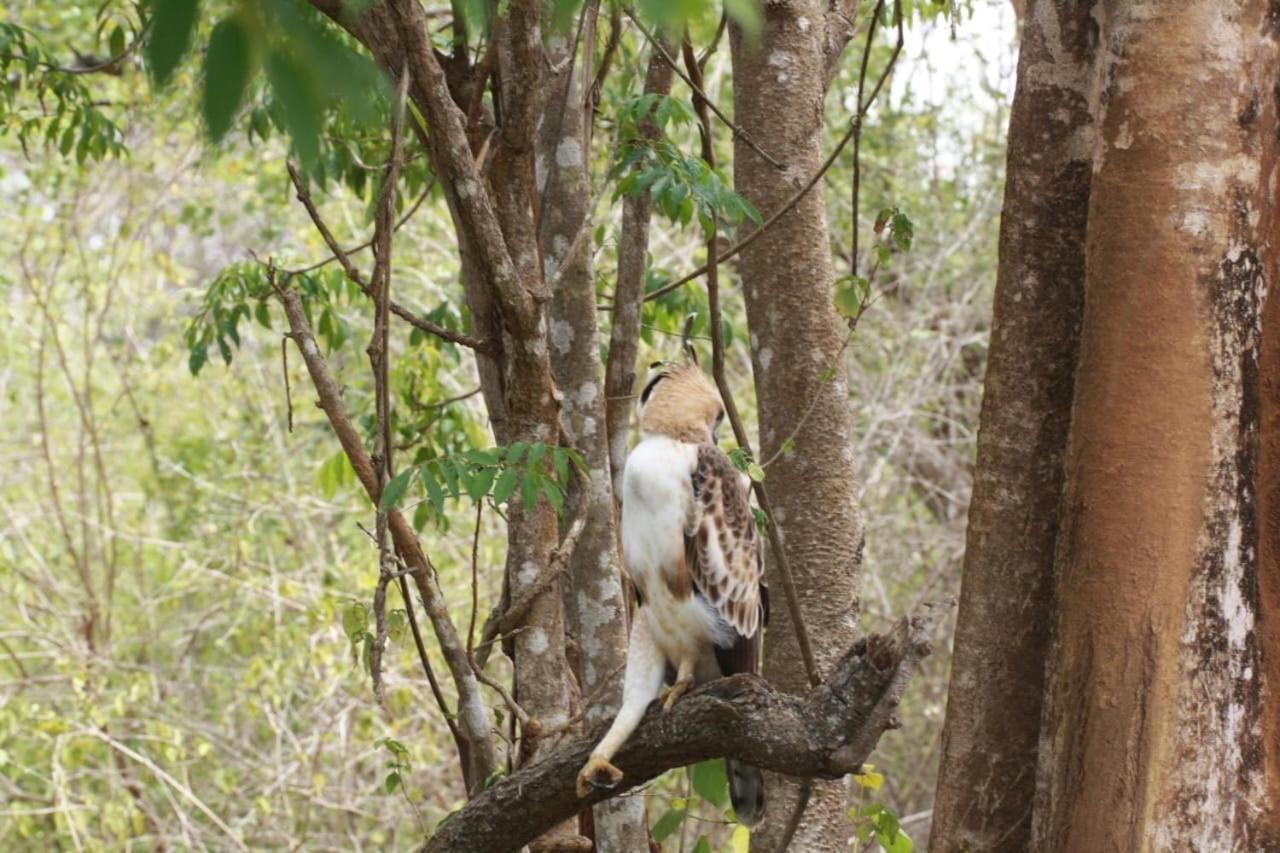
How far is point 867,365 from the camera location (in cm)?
889

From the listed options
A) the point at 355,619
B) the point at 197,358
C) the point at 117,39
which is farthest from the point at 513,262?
the point at 117,39

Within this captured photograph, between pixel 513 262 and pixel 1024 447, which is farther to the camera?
pixel 513 262

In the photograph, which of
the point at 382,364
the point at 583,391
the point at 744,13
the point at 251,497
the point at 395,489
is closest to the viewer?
the point at 744,13

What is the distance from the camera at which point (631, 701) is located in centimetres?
311

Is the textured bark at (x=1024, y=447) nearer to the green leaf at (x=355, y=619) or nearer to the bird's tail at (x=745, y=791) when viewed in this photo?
the bird's tail at (x=745, y=791)

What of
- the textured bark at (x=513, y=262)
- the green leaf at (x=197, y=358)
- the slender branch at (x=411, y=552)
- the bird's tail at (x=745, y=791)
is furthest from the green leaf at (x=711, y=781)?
the green leaf at (x=197, y=358)

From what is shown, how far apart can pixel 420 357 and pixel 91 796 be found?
11.8 feet

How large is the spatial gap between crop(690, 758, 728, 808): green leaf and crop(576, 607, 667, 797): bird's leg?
0.60ft

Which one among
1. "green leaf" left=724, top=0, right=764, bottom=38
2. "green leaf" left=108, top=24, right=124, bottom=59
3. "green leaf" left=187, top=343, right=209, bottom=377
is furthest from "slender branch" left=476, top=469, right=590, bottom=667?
"green leaf" left=108, top=24, right=124, bottom=59

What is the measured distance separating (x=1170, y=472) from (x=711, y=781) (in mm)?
1087

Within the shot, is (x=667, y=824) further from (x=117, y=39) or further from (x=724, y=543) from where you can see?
(x=117, y=39)

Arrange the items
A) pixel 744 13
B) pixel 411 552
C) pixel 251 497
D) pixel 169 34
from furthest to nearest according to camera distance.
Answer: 1. pixel 251 497
2. pixel 411 552
3. pixel 744 13
4. pixel 169 34

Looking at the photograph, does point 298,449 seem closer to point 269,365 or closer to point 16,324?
point 269,365

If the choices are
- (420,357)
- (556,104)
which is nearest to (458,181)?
(556,104)
